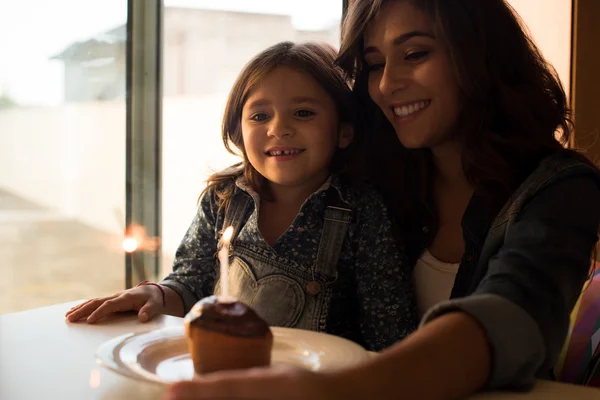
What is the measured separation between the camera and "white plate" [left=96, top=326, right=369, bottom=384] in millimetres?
775

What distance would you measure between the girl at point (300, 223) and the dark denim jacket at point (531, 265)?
0.23 metres

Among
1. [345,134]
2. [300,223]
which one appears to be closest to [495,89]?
[345,134]

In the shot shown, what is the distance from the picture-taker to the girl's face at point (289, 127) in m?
1.53

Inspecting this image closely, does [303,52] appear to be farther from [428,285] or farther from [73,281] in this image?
[73,281]

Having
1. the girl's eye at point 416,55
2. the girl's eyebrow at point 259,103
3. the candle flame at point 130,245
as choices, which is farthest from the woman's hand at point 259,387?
the candle flame at point 130,245

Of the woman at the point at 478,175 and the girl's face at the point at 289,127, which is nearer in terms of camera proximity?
the woman at the point at 478,175

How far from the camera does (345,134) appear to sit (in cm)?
163

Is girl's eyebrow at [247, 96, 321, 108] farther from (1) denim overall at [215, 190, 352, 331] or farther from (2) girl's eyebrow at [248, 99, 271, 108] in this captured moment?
(1) denim overall at [215, 190, 352, 331]

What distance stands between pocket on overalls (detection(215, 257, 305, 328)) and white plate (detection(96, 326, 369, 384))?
0.49 metres

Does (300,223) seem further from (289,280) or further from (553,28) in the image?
(553,28)

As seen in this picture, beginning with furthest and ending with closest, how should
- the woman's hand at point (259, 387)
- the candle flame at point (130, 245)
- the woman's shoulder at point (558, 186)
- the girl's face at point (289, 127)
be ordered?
the candle flame at point (130, 245) → the girl's face at point (289, 127) → the woman's shoulder at point (558, 186) → the woman's hand at point (259, 387)

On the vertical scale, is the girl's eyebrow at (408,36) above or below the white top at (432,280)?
above

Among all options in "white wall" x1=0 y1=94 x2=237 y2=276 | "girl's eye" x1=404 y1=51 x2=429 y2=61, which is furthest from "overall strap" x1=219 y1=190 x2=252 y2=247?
"white wall" x1=0 y1=94 x2=237 y2=276

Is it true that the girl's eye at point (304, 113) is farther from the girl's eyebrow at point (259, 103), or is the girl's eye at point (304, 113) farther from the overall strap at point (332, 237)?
the overall strap at point (332, 237)
